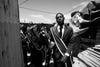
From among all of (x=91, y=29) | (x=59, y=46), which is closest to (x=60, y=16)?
(x=59, y=46)

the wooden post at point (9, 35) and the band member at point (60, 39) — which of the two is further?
the band member at point (60, 39)

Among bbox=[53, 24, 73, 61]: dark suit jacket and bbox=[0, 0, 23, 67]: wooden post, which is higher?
bbox=[0, 0, 23, 67]: wooden post

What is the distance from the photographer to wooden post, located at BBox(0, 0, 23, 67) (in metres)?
0.85

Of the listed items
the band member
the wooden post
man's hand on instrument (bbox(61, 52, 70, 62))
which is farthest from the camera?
the band member

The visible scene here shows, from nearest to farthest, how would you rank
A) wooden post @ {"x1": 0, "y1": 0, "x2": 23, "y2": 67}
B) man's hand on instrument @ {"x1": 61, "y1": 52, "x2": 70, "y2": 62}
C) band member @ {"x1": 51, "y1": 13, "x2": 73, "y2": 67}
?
wooden post @ {"x1": 0, "y1": 0, "x2": 23, "y2": 67} → man's hand on instrument @ {"x1": 61, "y1": 52, "x2": 70, "y2": 62} → band member @ {"x1": 51, "y1": 13, "x2": 73, "y2": 67}

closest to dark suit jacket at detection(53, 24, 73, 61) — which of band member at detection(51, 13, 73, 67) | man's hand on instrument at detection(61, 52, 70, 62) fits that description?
band member at detection(51, 13, 73, 67)

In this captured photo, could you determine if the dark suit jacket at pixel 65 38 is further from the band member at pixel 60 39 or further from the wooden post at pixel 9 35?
the wooden post at pixel 9 35

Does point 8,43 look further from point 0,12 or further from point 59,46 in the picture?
point 59,46

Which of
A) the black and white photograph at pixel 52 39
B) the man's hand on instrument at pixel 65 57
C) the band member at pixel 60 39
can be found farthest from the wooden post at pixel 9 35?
the band member at pixel 60 39

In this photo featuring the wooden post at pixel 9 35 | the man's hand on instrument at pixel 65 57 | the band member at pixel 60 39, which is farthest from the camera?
the band member at pixel 60 39

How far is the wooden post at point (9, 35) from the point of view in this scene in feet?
2.80

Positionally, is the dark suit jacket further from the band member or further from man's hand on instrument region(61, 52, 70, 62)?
man's hand on instrument region(61, 52, 70, 62)

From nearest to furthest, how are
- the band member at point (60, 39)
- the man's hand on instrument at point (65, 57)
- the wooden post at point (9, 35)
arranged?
the wooden post at point (9, 35), the man's hand on instrument at point (65, 57), the band member at point (60, 39)

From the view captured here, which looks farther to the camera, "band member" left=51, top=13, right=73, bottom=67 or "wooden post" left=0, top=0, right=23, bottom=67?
"band member" left=51, top=13, right=73, bottom=67
